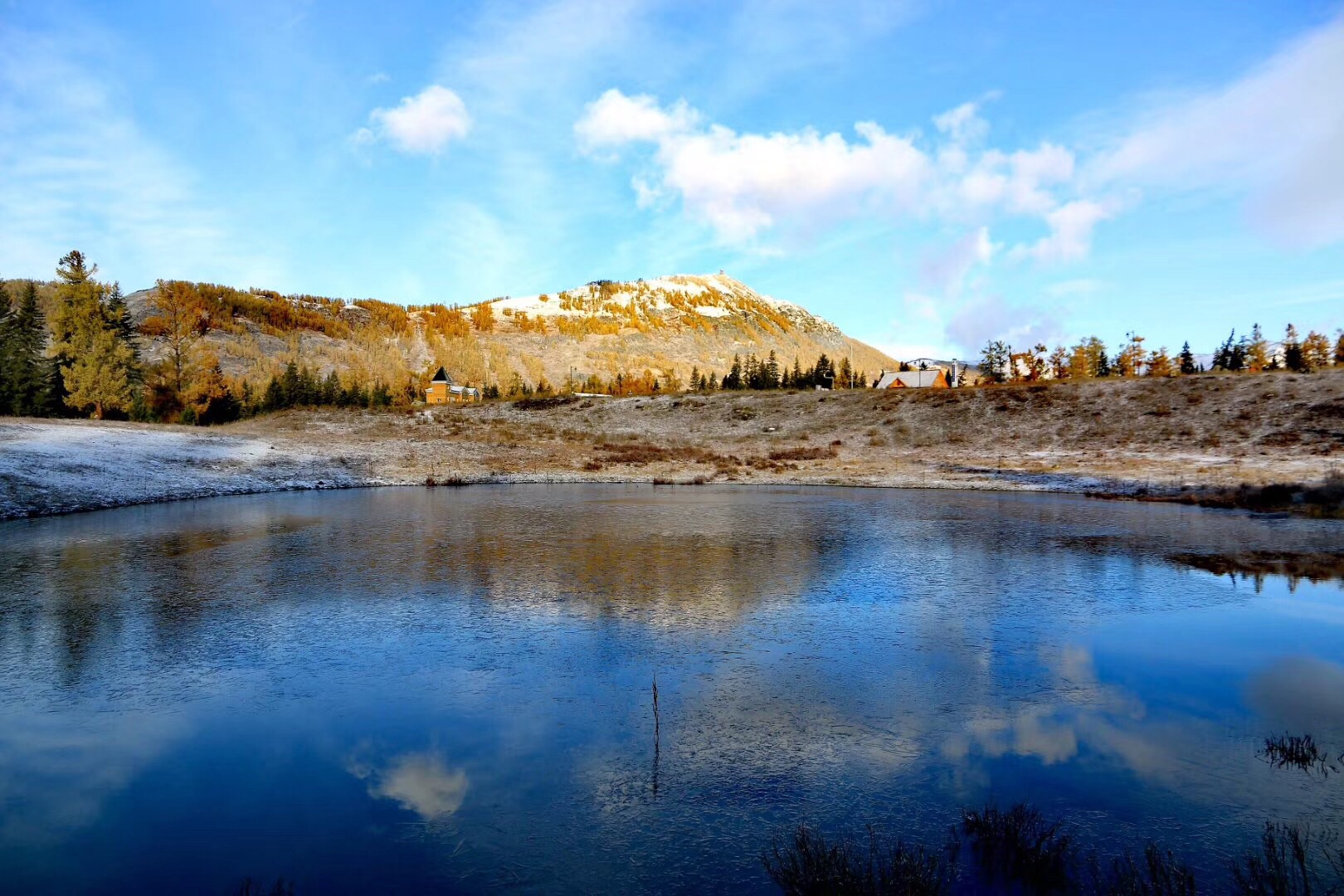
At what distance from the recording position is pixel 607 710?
8.46 metres

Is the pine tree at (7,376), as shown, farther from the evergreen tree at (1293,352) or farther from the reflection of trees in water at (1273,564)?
the evergreen tree at (1293,352)

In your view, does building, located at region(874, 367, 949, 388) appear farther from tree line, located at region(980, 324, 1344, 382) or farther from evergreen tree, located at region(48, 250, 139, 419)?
evergreen tree, located at region(48, 250, 139, 419)

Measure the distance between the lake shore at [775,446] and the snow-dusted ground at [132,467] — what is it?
4.8 inches

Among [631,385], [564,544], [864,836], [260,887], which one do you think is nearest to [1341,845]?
[864,836]

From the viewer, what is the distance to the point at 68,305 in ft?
179

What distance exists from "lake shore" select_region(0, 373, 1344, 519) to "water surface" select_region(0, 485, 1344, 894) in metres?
20.7

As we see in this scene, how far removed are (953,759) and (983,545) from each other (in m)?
14.9

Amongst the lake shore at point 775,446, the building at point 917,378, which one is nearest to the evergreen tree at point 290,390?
the lake shore at point 775,446

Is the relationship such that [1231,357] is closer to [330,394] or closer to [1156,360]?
[1156,360]

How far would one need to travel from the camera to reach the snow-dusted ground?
94.5 ft

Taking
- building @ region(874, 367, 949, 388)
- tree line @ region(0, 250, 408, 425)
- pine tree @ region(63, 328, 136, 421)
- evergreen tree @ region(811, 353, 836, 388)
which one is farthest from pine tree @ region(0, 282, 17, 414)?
building @ region(874, 367, 949, 388)

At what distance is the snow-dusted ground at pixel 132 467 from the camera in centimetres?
2880

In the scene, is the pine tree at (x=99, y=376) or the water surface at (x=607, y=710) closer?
the water surface at (x=607, y=710)

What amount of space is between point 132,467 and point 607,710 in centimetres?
3715
